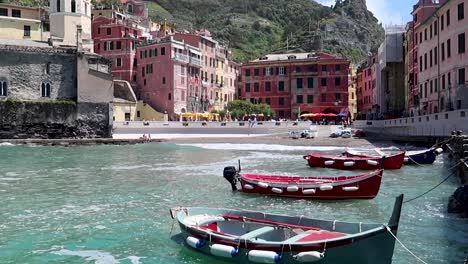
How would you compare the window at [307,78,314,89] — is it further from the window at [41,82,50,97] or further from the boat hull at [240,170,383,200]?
the boat hull at [240,170,383,200]

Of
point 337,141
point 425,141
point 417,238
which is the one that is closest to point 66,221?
point 417,238

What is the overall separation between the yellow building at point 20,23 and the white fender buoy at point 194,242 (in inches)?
2932

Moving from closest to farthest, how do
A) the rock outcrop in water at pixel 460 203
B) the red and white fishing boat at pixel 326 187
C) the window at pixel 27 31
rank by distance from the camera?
the rock outcrop in water at pixel 460 203 → the red and white fishing boat at pixel 326 187 → the window at pixel 27 31

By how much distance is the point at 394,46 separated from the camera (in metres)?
76.5

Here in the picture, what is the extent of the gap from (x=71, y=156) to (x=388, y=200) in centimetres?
3335

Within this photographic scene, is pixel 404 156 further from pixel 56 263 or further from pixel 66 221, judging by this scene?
pixel 56 263

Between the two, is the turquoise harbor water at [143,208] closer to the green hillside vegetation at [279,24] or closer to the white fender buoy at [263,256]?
the white fender buoy at [263,256]

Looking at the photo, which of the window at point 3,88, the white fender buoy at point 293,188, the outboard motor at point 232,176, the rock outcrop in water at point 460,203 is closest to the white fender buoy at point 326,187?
the white fender buoy at point 293,188

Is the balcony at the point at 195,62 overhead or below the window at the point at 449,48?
overhead

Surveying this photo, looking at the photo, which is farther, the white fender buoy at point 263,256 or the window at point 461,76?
the window at point 461,76

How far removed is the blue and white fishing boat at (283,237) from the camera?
11281mm

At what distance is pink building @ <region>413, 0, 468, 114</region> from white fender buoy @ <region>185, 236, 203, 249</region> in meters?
35.9

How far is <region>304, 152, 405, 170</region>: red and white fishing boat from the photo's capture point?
109ft

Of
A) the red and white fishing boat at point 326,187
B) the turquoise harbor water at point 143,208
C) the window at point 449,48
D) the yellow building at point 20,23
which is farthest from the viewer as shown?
the yellow building at point 20,23
